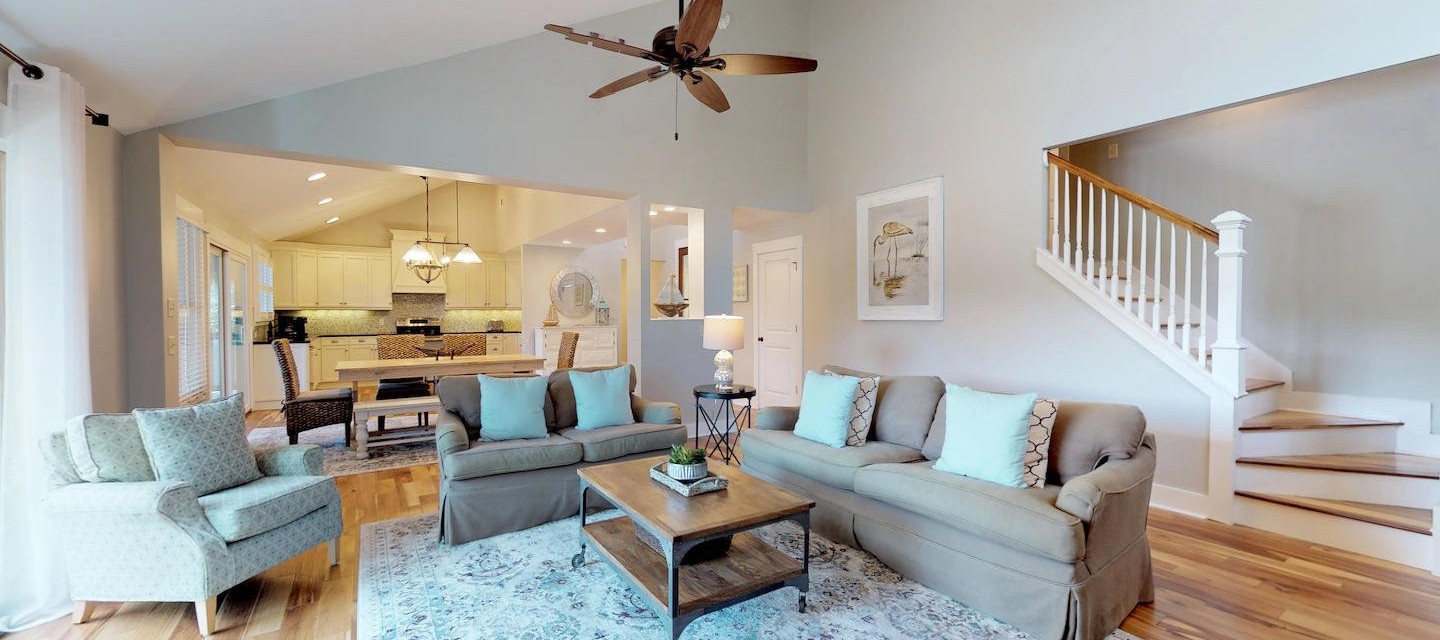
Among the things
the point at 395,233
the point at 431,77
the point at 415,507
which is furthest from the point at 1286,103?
the point at 395,233

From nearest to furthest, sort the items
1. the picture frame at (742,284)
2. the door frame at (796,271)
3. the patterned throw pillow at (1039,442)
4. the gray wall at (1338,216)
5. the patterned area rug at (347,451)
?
the patterned throw pillow at (1039,442) → the gray wall at (1338,216) → the patterned area rug at (347,451) → the door frame at (796,271) → the picture frame at (742,284)

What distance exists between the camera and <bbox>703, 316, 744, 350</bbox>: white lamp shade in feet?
14.1

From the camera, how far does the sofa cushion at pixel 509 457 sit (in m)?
3.04

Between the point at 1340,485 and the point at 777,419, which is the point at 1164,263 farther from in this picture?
the point at 777,419

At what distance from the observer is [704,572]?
231 centimetres

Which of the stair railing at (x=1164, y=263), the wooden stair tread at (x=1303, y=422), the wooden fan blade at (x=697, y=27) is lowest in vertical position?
Result: the wooden stair tread at (x=1303, y=422)

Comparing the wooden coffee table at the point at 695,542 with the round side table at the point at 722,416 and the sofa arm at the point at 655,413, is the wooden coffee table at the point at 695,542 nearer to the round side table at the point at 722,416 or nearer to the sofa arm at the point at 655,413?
the sofa arm at the point at 655,413

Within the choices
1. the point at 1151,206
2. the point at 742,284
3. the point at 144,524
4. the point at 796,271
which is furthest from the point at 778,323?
the point at 144,524

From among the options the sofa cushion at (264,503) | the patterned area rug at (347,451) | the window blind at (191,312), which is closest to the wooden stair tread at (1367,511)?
the sofa cushion at (264,503)

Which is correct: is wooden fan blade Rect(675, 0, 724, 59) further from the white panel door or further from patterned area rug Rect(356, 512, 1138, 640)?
the white panel door

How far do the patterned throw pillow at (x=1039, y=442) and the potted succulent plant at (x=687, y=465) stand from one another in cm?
143

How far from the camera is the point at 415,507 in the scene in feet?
11.9

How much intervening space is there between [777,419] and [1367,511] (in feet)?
10.2

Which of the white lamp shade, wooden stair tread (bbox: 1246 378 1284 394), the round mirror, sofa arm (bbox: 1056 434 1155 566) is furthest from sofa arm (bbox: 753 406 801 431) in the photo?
the round mirror
